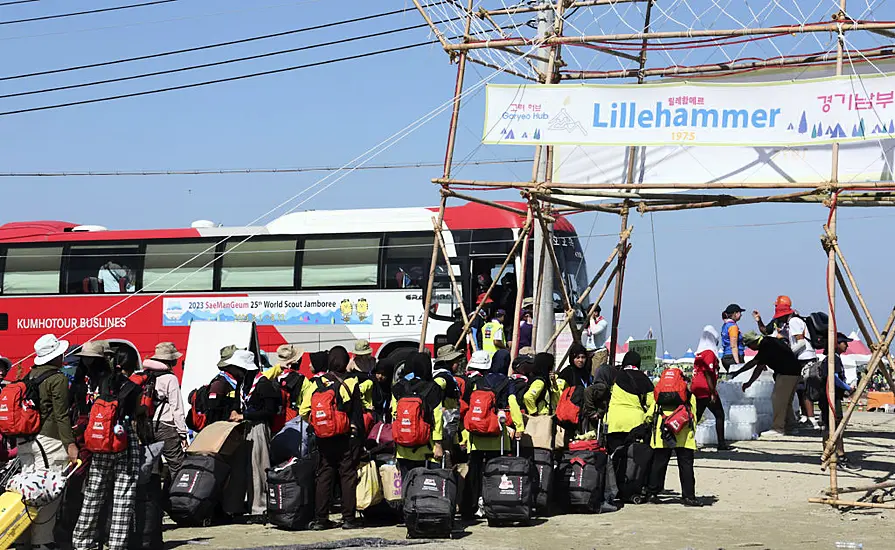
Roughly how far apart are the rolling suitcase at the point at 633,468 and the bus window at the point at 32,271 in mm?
15868

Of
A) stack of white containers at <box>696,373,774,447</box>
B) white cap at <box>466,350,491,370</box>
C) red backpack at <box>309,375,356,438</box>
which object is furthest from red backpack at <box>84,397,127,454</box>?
stack of white containers at <box>696,373,774,447</box>

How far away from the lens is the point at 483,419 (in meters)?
9.91

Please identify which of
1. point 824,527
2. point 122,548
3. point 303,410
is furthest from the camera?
point 303,410

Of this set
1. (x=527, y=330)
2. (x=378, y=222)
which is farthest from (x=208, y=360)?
(x=378, y=222)

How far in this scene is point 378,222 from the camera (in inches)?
867

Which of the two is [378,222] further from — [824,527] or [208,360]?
[824,527]

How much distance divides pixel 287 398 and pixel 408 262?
10403 millimetres

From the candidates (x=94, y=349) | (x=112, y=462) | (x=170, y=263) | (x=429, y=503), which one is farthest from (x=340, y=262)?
(x=112, y=462)

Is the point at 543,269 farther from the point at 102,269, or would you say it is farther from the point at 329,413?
the point at 102,269

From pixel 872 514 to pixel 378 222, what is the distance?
1335 cm

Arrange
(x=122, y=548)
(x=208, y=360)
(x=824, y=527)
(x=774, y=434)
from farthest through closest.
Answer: (x=774, y=434) → (x=208, y=360) → (x=824, y=527) → (x=122, y=548)

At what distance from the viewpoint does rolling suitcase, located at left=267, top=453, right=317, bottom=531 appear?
396 inches

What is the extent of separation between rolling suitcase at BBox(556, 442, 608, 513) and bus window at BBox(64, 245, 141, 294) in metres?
14.6

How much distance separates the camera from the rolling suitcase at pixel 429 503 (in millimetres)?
9430
